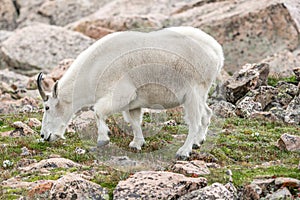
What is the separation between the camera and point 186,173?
38.0 ft

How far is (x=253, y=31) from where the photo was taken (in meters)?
28.2

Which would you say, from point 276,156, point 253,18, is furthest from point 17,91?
point 276,156

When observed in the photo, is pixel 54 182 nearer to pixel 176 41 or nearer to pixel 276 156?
pixel 176 41

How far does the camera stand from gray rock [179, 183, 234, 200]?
10.1 m

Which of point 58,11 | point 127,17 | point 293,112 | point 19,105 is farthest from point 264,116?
point 58,11

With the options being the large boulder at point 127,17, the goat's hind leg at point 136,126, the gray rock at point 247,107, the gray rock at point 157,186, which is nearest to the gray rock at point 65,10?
the large boulder at point 127,17

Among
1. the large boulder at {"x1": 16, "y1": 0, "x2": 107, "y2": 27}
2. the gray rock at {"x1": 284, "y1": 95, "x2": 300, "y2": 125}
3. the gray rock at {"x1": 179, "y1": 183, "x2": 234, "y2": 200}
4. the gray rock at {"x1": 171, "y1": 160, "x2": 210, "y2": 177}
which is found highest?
the gray rock at {"x1": 179, "y1": 183, "x2": 234, "y2": 200}

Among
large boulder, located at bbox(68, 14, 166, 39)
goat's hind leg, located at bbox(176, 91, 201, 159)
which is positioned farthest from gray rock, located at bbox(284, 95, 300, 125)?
large boulder, located at bbox(68, 14, 166, 39)

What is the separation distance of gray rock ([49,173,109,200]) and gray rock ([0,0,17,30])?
33516 mm

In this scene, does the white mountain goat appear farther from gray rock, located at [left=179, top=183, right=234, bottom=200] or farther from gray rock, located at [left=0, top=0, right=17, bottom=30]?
gray rock, located at [left=0, top=0, right=17, bottom=30]

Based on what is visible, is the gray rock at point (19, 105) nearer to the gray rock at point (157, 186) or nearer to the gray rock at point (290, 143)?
the gray rock at point (290, 143)

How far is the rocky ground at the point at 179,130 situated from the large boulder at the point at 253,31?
43mm

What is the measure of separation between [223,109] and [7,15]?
93.3 ft

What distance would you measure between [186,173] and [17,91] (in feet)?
44.5
